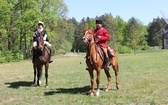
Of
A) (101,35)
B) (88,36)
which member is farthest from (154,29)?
(88,36)

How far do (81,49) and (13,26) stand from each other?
190 ft

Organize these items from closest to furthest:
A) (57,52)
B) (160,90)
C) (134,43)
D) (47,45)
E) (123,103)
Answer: (123,103) → (160,90) → (47,45) → (57,52) → (134,43)

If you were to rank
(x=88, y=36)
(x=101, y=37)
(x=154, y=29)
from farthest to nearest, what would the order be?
(x=154, y=29) < (x=101, y=37) < (x=88, y=36)

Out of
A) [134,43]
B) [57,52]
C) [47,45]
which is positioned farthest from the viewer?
[134,43]

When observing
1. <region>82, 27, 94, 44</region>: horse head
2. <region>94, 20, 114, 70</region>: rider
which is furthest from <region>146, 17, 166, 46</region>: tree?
<region>82, 27, 94, 44</region>: horse head

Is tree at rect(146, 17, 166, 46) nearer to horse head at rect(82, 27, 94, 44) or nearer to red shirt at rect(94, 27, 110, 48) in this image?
red shirt at rect(94, 27, 110, 48)

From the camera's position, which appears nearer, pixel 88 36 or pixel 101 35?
pixel 88 36

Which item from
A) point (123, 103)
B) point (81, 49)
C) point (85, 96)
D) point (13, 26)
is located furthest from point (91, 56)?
point (81, 49)

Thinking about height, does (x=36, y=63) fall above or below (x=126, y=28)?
below

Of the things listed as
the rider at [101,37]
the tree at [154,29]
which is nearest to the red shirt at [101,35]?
the rider at [101,37]

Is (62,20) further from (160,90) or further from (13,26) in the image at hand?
(160,90)

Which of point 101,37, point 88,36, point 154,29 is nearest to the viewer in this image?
point 88,36

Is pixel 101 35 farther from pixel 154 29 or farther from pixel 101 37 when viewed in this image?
pixel 154 29

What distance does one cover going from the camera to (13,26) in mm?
48344
